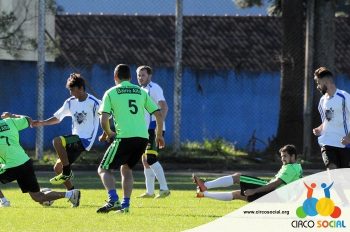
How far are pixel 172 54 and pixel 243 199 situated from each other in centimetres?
1949

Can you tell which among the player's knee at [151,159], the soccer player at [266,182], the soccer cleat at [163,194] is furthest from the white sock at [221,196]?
the player's knee at [151,159]

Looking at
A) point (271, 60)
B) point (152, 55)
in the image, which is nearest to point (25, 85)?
point (152, 55)

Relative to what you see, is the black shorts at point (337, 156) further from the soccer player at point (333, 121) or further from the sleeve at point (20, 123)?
the sleeve at point (20, 123)

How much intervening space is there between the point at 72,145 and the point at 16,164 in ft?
5.35

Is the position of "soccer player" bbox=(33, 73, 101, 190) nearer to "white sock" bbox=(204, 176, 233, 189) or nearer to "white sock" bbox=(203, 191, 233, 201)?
"white sock" bbox=(204, 176, 233, 189)

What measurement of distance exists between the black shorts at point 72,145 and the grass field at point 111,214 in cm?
67

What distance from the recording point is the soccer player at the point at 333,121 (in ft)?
53.2

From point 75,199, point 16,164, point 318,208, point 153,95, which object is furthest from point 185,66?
point 318,208

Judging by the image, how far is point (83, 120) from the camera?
55.7ft

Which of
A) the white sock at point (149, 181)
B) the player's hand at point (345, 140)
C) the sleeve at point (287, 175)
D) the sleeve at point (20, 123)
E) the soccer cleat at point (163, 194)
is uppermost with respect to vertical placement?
the sleeve at point (20, 123)

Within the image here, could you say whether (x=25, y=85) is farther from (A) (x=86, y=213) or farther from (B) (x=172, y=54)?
(A) (x=86, y=213)

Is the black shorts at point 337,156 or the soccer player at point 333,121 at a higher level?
the soccer player at point 333,121

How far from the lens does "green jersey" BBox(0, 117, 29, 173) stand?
1538 centimetres

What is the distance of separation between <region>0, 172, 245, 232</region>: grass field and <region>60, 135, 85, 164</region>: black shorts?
67 cm
